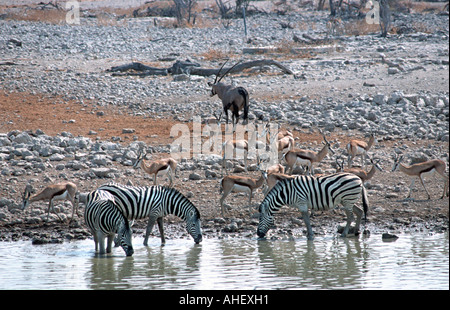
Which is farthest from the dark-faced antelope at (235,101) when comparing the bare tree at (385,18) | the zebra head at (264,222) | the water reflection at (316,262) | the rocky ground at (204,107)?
the bare tree at (385,18)

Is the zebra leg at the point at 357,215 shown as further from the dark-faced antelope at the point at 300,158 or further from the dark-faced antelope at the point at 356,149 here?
the dark-faced antelope at the point at 356,149

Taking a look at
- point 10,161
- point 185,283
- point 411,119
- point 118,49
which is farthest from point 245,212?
point 118,49

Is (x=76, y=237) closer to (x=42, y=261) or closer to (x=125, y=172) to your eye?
(x=42, y=261)

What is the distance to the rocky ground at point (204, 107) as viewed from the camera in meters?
10.9

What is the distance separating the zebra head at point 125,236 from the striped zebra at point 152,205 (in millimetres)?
580

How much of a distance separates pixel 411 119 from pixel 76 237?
355 inches

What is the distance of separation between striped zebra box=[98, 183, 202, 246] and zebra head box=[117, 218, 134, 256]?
Result: 580 millimetres

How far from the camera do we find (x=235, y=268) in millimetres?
8312

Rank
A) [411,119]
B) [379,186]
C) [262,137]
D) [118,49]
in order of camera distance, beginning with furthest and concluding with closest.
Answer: [118,49], [411,119], [262,137], [379,186]

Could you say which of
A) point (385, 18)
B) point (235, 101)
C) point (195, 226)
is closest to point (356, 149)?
point (235, 101)

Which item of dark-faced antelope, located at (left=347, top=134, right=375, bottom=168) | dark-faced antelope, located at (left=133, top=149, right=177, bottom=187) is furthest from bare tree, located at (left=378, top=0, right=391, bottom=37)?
dark-faced antelope, located at (left=133, top=149, right=177, bottom=187)

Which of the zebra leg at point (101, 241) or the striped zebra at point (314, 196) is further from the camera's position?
the striped zebra at point (314, 196)

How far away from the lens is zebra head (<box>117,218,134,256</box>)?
8.60 m

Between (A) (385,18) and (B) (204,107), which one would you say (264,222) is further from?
(A) (385,18)
